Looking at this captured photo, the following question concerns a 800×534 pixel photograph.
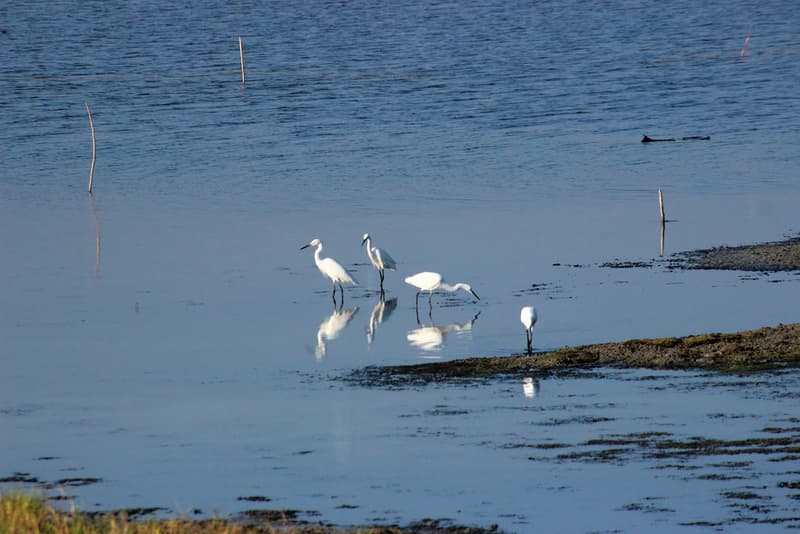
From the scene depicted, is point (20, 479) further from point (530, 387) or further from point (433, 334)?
point (433, 334)

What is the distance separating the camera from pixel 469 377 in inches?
739

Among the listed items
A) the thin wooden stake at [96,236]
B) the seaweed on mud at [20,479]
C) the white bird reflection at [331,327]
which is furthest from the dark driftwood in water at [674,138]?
the seaweed on mud at [20,479]

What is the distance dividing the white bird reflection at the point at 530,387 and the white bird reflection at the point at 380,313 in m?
4.64

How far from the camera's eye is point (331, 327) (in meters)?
23.5

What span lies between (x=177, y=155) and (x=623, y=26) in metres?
37.6

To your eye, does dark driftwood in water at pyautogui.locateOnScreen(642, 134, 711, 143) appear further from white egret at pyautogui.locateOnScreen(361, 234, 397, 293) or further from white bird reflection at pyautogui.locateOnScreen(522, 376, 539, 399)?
white bird reflection at pyautogui.locateOnScreen(522, 376, 539, 399)

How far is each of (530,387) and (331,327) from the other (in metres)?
6.18

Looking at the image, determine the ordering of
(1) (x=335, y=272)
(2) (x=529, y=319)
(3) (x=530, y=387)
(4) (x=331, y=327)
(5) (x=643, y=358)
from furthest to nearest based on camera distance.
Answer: (1) (x=335, y=272) < (4) (x=331, y=327) < (2) (x=529, y=319) < (5) (x=643, y=358) < (3) (x=530, y=387)

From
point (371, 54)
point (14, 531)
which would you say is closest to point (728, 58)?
point (371, 54)

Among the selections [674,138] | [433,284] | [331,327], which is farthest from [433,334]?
[674,138]

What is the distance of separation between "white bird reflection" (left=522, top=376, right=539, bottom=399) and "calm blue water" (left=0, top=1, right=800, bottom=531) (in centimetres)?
13

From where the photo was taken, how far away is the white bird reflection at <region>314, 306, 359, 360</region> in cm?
2167

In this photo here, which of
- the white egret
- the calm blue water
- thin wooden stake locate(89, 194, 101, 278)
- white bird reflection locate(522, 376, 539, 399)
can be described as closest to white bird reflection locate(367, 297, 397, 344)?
the calm blue water

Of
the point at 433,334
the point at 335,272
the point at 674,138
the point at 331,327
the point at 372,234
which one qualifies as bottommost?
the point at 433,334
